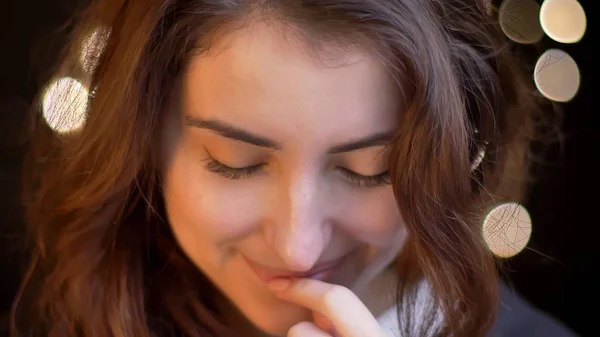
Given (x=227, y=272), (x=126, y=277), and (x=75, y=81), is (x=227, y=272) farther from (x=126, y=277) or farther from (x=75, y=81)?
(x=75, y=81)

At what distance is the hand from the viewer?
2.50 feet

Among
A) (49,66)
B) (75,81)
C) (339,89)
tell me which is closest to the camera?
(339,89)

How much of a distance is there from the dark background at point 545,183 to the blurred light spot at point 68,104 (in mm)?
187

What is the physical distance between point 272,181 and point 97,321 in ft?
1.23

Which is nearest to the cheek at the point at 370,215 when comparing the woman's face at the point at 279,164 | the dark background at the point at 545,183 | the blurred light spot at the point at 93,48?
the woman's face at the point at 279,164

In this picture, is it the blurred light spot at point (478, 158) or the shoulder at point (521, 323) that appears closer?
the blurred light spot at point (478, 158)

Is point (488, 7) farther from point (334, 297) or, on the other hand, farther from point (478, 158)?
point (334, 297)

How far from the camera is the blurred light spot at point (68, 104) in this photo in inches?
34.3

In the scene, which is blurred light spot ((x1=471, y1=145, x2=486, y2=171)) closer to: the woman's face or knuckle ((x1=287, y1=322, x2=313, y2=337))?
the woman's face

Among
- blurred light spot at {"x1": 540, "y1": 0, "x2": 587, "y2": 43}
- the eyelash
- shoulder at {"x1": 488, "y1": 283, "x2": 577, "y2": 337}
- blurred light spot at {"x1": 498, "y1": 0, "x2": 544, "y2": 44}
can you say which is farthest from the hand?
blurred light spot at {"x1": 540, "y1": 0, "x2": 587, "y2": 43}

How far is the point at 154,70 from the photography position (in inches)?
29.0

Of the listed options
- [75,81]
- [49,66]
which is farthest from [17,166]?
[75,81]

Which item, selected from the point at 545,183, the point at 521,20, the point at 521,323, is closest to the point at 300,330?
the point at 521,323

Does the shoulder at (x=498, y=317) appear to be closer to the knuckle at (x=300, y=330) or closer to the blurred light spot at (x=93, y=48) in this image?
the knuckle at (x=300, y=330)
